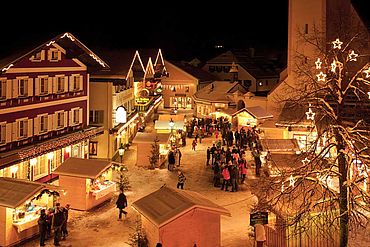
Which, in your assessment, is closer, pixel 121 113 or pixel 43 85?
pixel 43 85

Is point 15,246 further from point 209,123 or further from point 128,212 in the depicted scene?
point 209,123

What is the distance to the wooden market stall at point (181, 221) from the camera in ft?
55.7

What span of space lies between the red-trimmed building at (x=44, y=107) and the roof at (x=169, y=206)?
367 inches

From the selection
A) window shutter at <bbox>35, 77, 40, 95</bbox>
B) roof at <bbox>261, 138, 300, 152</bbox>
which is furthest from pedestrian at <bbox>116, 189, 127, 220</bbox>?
window shutter at <bbox>35, 77, 40, 95</bbox>

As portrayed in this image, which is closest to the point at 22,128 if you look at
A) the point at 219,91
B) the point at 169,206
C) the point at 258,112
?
the point at 169,206

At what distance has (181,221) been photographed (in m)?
17.2

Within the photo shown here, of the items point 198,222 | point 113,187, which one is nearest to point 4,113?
point 113,187

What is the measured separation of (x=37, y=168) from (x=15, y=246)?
9.98 metres

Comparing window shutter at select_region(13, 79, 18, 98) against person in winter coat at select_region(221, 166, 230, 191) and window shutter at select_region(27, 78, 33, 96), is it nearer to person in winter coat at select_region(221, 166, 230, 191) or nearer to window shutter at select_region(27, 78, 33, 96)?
window shutter at select_region(27, 78, 33, 96)

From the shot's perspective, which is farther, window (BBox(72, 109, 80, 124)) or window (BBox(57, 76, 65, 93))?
window (BBox(72, 109, 80, 124))

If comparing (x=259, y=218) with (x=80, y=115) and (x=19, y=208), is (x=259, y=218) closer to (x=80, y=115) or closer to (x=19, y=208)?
(x=19, y=208)

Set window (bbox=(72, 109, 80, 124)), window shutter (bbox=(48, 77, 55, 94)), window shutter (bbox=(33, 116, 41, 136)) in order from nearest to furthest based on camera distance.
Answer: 1. window shutter (bbox=(33, 116, 41, 136))
2. window shutter (bbox=(48, 77, 55, 94))
3. window (bbox=(72, 109, 80, 124))

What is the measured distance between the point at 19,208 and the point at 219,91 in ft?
135

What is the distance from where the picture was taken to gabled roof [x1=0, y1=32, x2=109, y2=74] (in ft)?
87.7
